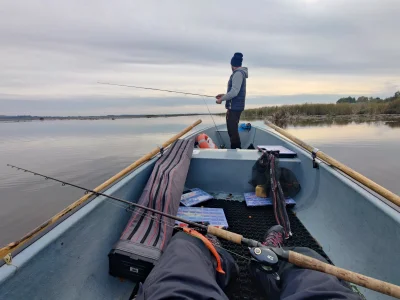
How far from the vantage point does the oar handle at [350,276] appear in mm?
1061

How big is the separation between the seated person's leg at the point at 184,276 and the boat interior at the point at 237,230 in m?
0.55

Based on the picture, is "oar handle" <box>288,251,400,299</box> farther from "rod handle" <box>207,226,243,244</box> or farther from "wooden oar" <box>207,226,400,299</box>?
"rod handle" <box>207,226,243,244</box>

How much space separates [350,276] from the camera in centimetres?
115

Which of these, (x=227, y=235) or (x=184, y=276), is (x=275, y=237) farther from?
(x=184, y=276)

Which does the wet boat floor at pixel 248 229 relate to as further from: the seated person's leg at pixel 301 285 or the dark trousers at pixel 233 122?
the dark trousers at pixel 233 122

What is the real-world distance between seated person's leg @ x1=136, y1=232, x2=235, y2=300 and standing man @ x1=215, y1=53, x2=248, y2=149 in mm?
3657

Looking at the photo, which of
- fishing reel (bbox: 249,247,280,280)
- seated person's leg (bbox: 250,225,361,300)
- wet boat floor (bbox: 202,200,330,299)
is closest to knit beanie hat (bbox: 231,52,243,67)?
wet boat floor (bbox: 202,200,330,299)

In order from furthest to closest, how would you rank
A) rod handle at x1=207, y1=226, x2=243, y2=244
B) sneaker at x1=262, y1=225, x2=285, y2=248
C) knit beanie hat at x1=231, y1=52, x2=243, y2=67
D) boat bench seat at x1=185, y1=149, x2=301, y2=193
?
knit beanie hat at x1=231, y1=52, x2=243, y2=67 < boat bench seat at x1=185, y1=149, x2=301, y2=193 < sneaker at x1=262, y1=225, x2=285, y2=248 < rod handle at x1=207, y1=226, x2=243, y2=244

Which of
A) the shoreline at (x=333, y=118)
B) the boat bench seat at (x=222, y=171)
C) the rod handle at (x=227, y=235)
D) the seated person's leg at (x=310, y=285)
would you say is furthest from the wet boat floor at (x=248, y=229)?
the shoreline at (x=333, y=118)

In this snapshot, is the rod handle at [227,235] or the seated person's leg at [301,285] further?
the rod handle at [227,235]

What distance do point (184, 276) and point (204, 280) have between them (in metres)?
0.10

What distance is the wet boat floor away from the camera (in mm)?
1820

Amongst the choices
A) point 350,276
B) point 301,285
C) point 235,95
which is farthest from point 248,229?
point 235,95

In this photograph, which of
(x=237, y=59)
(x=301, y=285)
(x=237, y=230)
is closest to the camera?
(x=301, y=285)
